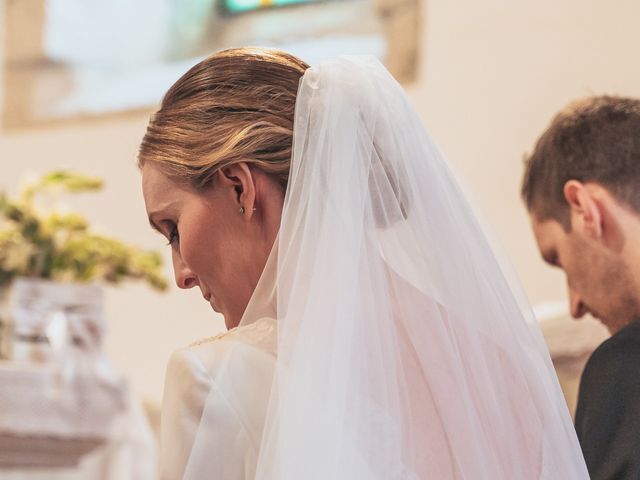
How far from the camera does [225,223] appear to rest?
1.89 meters

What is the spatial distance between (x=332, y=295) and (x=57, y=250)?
2.57 m

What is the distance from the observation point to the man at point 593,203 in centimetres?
275

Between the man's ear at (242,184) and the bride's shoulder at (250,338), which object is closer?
the bride's shoulder at (250,338)

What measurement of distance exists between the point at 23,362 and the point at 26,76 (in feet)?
9.35

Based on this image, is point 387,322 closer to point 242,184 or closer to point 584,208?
point 242,184

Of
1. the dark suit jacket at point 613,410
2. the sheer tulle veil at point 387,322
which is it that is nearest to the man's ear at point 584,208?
the dark suit jacket at point 613,410

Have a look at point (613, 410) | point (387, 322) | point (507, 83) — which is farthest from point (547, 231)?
point (507, 83)

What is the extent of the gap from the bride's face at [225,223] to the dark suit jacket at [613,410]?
875 mm

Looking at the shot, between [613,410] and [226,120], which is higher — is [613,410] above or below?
below

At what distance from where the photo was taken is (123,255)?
169 inches

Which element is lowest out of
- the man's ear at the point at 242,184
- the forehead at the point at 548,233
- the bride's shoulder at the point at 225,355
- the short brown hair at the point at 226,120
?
the forehead at the point at 548,233

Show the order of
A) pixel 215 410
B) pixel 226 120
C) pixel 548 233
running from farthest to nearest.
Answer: pixel 548 233
pixel 226 120
pixel 215 410

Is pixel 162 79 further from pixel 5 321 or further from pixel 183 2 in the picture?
pixel 5 321

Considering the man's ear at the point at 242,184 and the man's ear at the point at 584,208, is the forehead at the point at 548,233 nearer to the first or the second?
the man's ear at the point at 584,208
